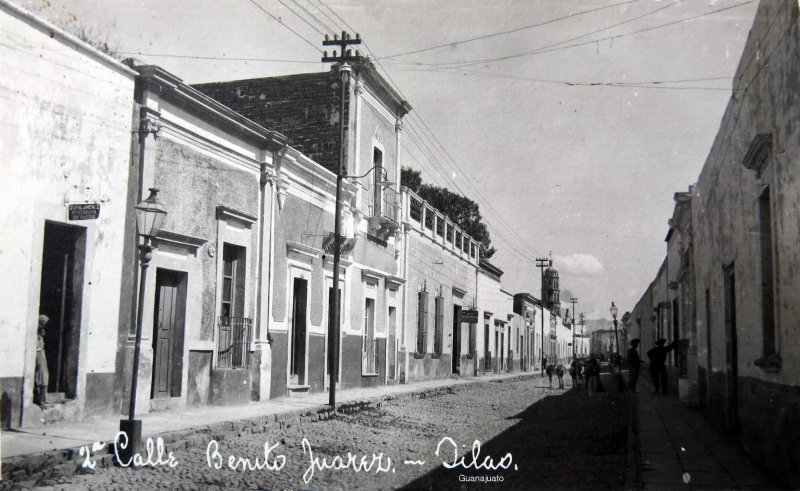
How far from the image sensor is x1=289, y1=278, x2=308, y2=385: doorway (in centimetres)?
1508

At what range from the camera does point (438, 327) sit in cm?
2583

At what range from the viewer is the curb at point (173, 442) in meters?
6.00

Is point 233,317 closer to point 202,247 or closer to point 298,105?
point 202,247

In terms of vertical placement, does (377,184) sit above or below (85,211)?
above

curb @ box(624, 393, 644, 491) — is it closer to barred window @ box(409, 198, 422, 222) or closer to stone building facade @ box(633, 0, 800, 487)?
stone building facade @ box(633, 0, 800, 487)

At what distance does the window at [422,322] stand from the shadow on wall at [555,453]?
8833mm

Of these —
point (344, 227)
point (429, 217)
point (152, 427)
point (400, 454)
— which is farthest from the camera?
point (429, 217)

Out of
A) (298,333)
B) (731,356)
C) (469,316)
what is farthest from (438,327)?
(731,356)

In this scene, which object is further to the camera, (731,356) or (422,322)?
(422,322)

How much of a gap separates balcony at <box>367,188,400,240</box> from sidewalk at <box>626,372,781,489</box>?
363 inches

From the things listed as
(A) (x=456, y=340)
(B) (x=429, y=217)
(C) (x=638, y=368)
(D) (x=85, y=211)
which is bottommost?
(C) (x=638, y=368)

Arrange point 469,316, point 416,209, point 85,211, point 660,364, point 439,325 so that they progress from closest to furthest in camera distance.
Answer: point 85,211, point 660,364, point 416,209, point 439,325, point 469,316

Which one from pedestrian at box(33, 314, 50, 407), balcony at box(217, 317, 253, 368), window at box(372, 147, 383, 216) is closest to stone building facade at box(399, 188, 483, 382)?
window at box(372, 147, 383, 216)

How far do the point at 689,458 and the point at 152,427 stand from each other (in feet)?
19.2
